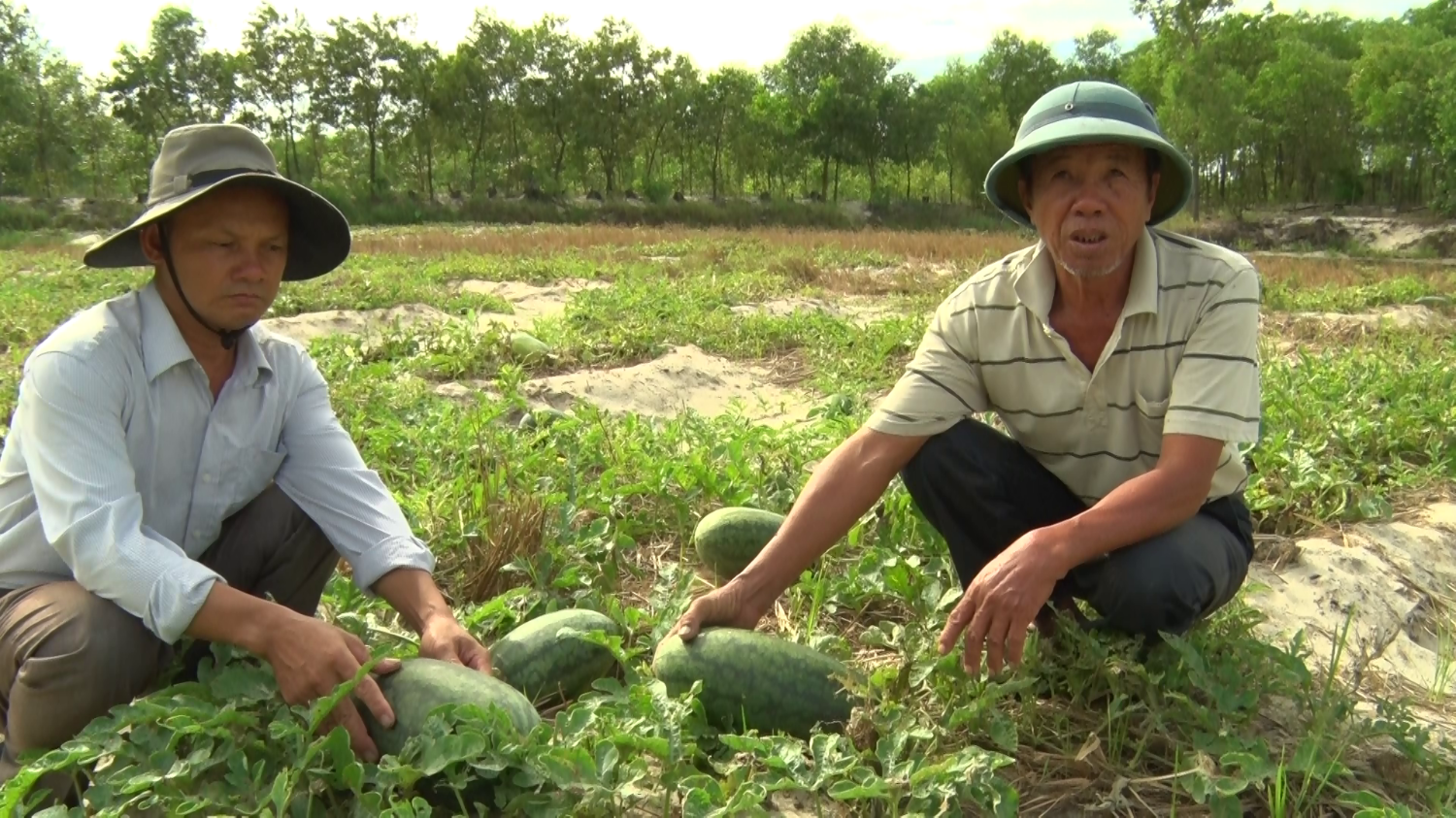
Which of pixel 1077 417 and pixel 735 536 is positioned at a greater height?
pixel 1077 417

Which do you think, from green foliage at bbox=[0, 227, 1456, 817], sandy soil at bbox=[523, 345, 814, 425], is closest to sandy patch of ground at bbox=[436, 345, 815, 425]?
sandy soil at bbox=[523, 345, 814, 425]

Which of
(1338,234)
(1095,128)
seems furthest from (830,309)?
(1338,234)

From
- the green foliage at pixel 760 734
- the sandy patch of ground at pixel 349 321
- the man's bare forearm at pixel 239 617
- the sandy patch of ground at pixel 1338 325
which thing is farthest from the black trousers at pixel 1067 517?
the sandy patch of ground at pixel 1338 325

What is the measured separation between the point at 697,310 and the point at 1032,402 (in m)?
5.59

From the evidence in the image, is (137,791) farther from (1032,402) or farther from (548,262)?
(548,262)

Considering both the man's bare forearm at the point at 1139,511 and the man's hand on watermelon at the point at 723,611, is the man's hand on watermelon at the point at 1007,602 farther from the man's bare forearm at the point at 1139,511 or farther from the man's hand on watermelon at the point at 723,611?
the man's hand on watermelon at the point at 723,611

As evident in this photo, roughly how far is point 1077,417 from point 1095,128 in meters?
0.72

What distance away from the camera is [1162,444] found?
232 cm

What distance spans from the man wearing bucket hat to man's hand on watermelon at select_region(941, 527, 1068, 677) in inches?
43.4

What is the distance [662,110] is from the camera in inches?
1613

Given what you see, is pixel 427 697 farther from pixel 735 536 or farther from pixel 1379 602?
pixel 1379 602

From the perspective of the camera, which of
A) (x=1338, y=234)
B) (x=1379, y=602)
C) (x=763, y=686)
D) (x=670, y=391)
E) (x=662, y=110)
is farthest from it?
(x=662, y=110)

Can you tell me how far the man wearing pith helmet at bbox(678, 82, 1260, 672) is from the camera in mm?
2254

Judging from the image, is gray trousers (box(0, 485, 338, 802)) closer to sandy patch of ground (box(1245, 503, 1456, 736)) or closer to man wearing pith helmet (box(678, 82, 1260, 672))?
man wearing pith helmet (box(678, 82, 1260, 672))
